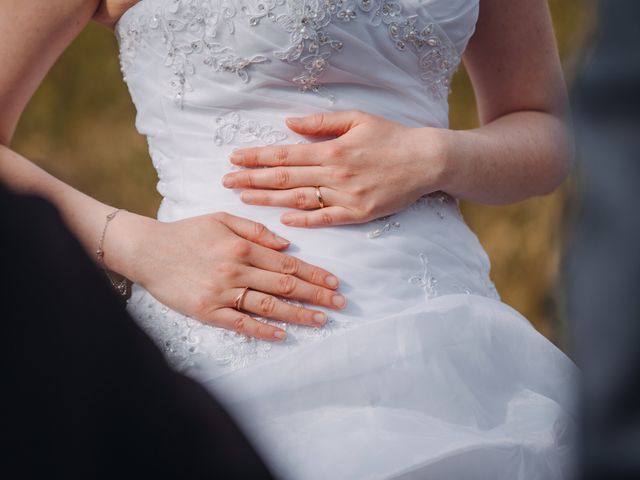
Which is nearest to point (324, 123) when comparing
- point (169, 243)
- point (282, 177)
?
point (282, 177)

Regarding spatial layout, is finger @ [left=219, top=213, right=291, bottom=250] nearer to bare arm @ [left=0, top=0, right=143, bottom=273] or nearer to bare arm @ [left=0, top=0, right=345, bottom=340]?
bare arm @ [left=0, top=0, right=345, bottom=340]


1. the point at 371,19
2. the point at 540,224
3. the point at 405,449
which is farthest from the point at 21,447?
the point at 540,224

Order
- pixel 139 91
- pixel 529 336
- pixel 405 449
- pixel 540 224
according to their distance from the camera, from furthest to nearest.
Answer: pixel 540 224
pixel 139 91
pixel 529 336
pixel 405 449

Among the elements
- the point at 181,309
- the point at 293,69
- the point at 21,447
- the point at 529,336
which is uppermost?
the point at 293,69

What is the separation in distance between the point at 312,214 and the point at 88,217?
15.5 inches

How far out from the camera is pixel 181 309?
4.94 ft

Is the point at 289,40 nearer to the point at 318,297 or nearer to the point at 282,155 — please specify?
the point at 282,155

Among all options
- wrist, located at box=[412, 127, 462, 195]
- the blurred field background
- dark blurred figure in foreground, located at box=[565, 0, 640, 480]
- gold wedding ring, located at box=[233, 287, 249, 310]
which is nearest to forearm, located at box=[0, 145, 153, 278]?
gold wedding ring, located at box=[233, 287, 249, 310]

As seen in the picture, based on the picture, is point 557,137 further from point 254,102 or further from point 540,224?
point 540,224

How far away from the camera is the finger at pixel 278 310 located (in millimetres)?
1414

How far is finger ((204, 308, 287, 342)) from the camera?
4.65 ft

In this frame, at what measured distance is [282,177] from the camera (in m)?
1.52

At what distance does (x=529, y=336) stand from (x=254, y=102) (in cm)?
59

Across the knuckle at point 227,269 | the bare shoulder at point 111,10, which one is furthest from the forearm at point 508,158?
the bare shoulder at point 111,10
